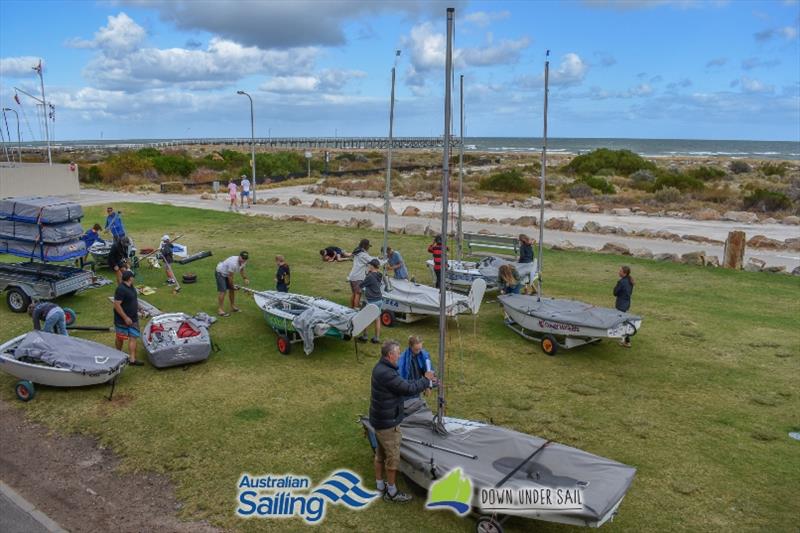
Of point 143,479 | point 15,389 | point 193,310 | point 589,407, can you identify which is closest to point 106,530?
point 143,479

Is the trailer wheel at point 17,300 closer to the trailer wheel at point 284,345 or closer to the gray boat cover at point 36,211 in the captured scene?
the gray boat cover at point 36,211

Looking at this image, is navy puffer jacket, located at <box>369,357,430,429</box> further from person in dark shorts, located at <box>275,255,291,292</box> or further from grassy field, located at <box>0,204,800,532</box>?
person in dark shorts, located at <box>275,255,291,292</box>

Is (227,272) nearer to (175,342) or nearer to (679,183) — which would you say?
(175,342)

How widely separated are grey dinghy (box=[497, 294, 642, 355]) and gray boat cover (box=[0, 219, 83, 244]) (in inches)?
398

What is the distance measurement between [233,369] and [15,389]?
11.3 feet

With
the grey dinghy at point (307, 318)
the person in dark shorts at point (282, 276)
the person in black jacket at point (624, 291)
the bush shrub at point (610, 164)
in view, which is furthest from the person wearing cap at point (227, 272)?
the bush shrub at point (610, 164)

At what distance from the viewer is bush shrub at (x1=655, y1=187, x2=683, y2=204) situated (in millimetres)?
42562

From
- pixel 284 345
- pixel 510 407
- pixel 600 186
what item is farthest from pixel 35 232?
→ pixel 600 186

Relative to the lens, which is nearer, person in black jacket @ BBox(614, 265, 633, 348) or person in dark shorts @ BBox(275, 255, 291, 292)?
person in black jacket @ BBox(614, 265, 633, 348)

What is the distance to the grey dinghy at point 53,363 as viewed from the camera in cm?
973

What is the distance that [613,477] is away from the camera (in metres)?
6.52

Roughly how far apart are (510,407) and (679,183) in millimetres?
44630

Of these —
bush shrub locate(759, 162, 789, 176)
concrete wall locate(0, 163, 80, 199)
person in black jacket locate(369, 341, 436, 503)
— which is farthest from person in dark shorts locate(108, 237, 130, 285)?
bush shrub locate(759, 162, 789, 176)

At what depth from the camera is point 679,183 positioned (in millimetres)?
48562
